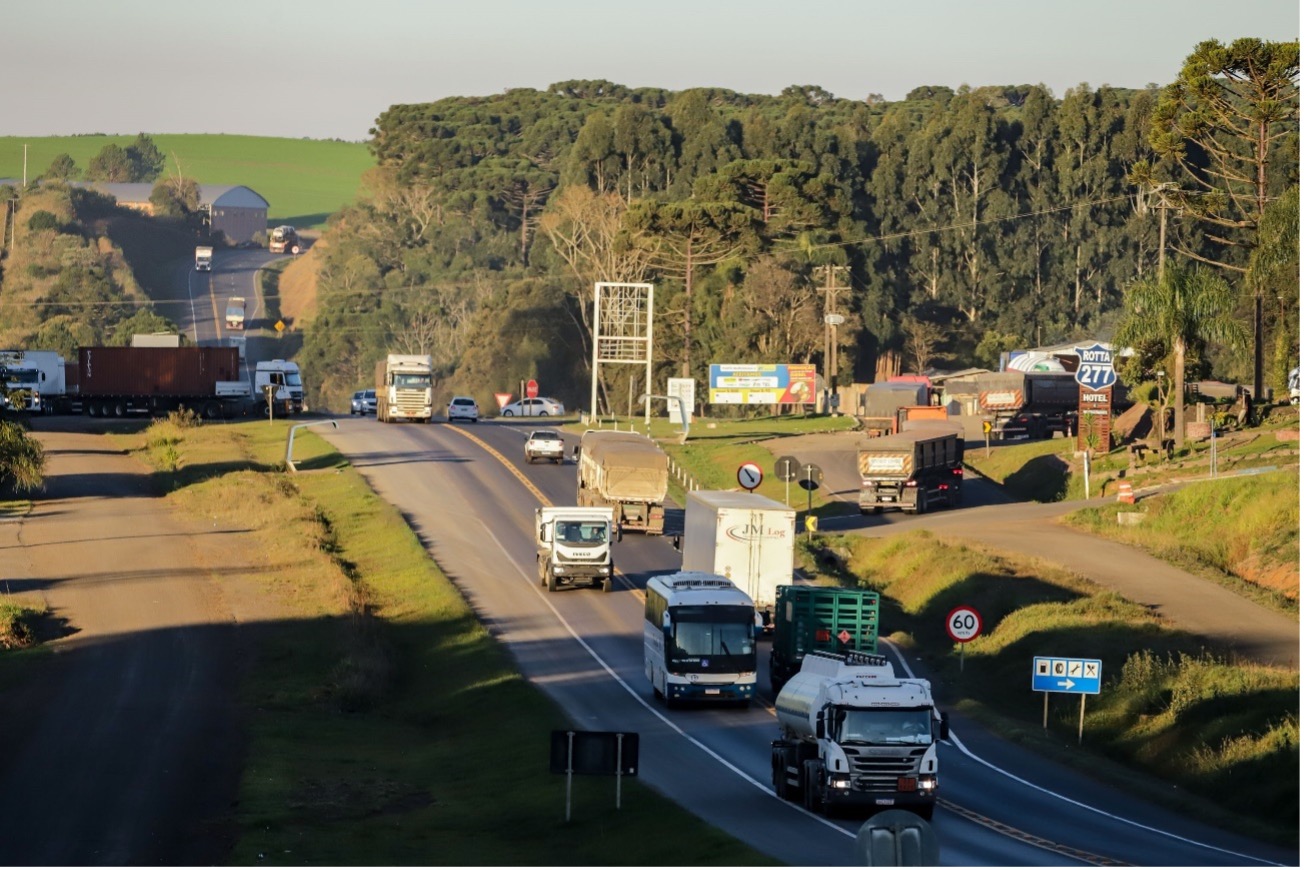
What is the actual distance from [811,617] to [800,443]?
56.9 meters

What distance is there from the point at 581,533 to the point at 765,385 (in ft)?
183

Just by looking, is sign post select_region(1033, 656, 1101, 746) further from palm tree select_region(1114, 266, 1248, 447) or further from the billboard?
the billboard

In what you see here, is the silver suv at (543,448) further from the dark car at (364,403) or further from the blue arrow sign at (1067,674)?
the blue arrow sign at (1067,674)

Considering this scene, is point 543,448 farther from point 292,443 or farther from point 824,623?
point 824,623

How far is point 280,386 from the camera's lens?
113 meters

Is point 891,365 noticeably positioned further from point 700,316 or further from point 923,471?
point 923,471

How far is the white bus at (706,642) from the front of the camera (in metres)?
42.4

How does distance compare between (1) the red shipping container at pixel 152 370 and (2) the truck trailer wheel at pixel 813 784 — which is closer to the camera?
(2) the truck trailer wheel at pixel 813 784

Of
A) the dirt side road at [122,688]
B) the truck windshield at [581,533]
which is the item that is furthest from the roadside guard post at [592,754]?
the truck windshield at [581,533]

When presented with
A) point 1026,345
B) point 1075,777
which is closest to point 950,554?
point 1075,777

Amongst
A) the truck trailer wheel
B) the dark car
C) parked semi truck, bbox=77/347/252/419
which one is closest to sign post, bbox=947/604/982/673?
the truck trailer wheel

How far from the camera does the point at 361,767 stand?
40.3 meters

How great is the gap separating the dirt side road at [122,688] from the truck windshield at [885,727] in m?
11.2

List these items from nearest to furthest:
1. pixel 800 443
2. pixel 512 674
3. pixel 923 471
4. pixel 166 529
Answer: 1. pixel 512 674
2. pixel 166 529
3. pixel 923 471
4. pixel 800 443
